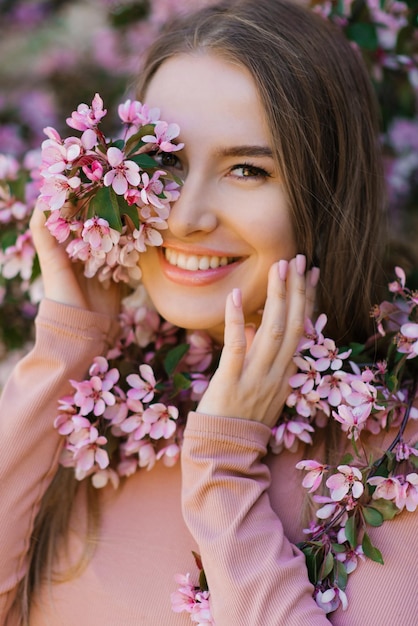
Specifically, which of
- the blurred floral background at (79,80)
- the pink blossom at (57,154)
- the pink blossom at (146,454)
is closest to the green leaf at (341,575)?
the pink blossom at (146,454)

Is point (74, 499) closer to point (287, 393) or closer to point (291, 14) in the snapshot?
point (287, 393)

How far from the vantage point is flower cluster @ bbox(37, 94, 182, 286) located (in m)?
1.53

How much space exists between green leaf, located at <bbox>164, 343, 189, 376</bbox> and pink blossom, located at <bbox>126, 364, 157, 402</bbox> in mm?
42

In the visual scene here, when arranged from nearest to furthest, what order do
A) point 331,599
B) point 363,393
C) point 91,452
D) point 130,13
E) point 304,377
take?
point 331,599
point 363,393
point 304,377
point 91,452
point 130,13

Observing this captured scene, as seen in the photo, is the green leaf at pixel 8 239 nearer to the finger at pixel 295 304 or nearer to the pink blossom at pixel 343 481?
the finger at pixel 295 304

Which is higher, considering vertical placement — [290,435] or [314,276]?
[314,276]

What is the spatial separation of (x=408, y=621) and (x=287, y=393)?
50cm

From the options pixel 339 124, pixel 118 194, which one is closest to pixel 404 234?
pixel 339 124

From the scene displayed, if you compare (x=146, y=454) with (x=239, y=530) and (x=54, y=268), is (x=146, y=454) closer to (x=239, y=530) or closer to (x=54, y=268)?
(x=239, y=530)

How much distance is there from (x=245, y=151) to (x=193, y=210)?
167 mm

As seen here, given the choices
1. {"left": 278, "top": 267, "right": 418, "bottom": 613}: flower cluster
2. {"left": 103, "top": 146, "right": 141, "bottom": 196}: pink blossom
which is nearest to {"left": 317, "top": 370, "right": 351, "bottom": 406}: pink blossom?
{"left": 278, "top": 267, "right": 418, "bottom": 613}: flower cluster

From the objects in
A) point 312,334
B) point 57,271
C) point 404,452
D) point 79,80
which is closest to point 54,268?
point 57,271

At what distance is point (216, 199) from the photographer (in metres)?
1.67

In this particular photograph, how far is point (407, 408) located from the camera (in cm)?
161
